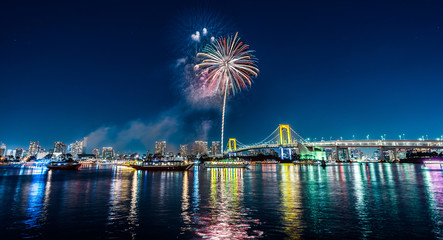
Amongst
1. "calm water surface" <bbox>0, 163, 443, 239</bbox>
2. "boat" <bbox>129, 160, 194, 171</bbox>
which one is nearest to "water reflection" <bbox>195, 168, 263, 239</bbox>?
"calm water surface" <bbox>0, 163, 443, 239</bbox>

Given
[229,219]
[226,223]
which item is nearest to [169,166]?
[229,219]

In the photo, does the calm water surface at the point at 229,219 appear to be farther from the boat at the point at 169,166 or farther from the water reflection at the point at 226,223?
the boat at the point at 169,166

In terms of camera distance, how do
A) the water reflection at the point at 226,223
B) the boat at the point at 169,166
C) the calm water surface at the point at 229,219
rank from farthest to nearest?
the boat at the point at 169,166 → the calm water surface at the point at 229,219 → the water reflection at the point at 226,223

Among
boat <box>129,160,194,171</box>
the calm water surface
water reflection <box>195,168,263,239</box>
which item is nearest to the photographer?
water reflection <box>195,168,263,239</box>

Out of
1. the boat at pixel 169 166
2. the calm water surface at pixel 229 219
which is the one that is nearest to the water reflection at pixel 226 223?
the calm water surface at pixel 229 219

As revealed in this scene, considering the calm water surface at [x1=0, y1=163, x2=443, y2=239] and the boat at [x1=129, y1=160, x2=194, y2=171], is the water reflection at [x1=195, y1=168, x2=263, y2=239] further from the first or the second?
the boat at [x1=129, y1=160, x2=194, y2=171]

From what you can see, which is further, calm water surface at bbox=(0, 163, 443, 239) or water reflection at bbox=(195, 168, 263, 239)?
calm water surface at bbox=(0, 163, 443, 239)

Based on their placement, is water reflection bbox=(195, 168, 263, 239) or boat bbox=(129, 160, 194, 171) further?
boat bbox=(129, 160, 194, 171)

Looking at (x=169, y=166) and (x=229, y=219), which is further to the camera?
(x=169, y=166)

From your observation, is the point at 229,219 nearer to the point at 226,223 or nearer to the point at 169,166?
the point at 226,223

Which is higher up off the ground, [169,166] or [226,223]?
[169,166]

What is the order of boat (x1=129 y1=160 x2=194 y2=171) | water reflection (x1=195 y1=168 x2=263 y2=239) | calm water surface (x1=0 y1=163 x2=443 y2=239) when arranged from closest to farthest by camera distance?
water reflection (x1=195 y1=168 x2=263 y2=239), calm water surface (x1=0 y1=163 x2=443 y2=239), boat (x1=129 y1=160 x2=194 y2=171)
